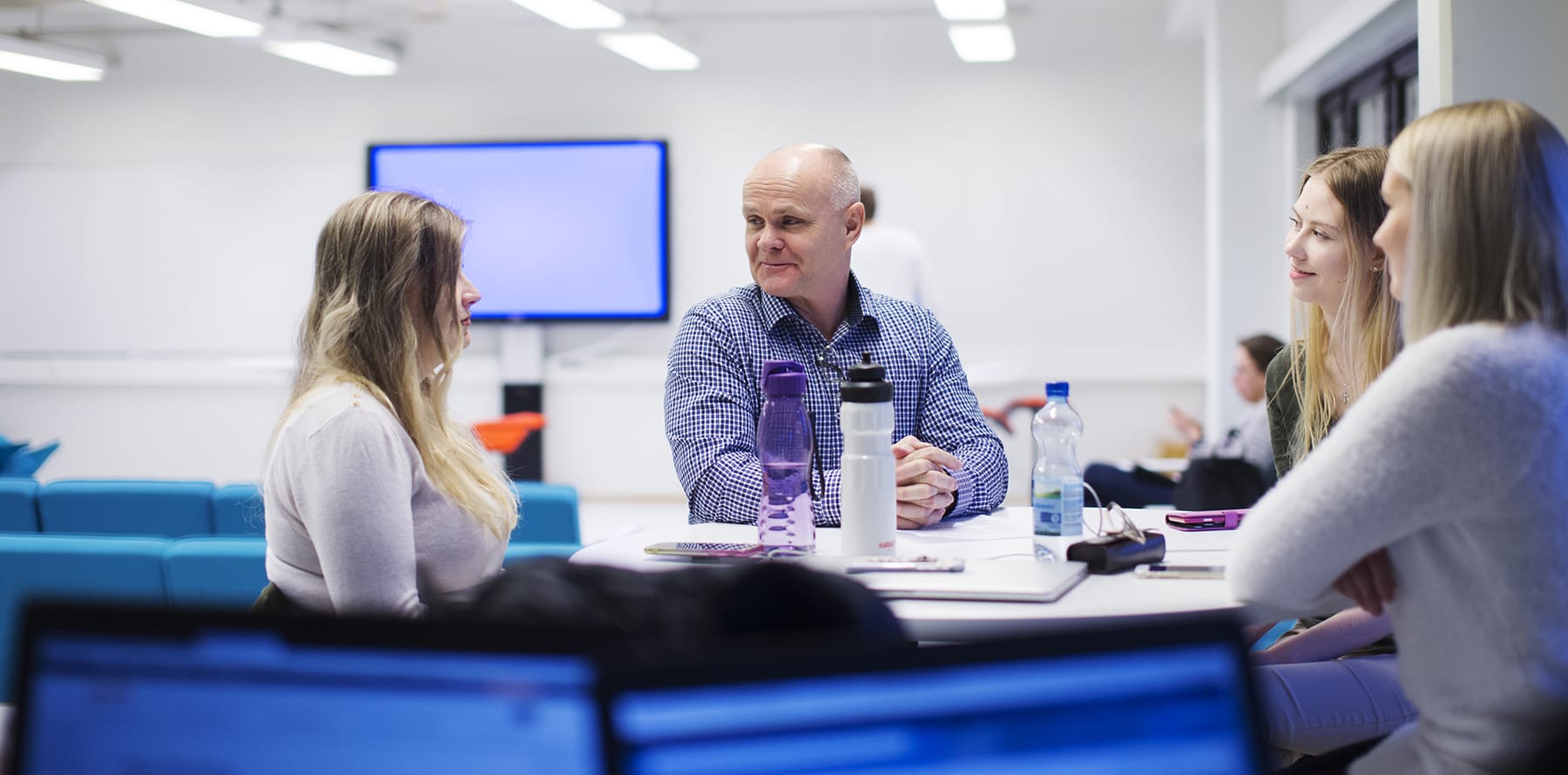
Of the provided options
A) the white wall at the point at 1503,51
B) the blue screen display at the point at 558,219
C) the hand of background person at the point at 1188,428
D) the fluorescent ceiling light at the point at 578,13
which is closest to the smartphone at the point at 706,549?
the white wall at the point at 1503,51

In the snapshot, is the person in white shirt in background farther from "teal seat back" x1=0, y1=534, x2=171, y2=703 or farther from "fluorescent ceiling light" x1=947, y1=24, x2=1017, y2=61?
"teal seat back" x1=0, y1=534, x2=171, y2=703

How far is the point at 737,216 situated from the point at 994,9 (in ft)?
7.36

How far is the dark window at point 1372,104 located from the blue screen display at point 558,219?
3666 mm

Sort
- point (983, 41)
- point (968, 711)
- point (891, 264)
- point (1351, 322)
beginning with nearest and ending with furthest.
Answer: point (968, 711), point (1351, 322), point (891, 264), point (983, 41)

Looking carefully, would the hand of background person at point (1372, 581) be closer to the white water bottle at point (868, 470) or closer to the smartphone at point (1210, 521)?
the white water bottle at point (868, 470)

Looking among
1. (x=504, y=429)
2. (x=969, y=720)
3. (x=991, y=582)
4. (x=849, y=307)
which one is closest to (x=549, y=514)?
(x=849, y=307)

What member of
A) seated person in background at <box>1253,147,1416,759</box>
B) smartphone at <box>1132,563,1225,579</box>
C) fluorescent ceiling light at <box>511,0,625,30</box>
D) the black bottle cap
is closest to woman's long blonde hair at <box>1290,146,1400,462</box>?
seated person in background at <box>1253,147,1416,759</box>

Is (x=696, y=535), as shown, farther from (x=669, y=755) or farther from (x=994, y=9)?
(x=994, y=9)

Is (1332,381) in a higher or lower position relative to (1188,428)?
higher

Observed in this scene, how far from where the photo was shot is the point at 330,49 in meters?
6.55

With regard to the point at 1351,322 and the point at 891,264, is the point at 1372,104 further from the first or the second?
the point at 1351,322

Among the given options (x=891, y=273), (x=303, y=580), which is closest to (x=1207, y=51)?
(x=891, y=273)

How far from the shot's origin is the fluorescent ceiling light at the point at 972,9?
559cm

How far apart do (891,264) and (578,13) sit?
1.89 meters
